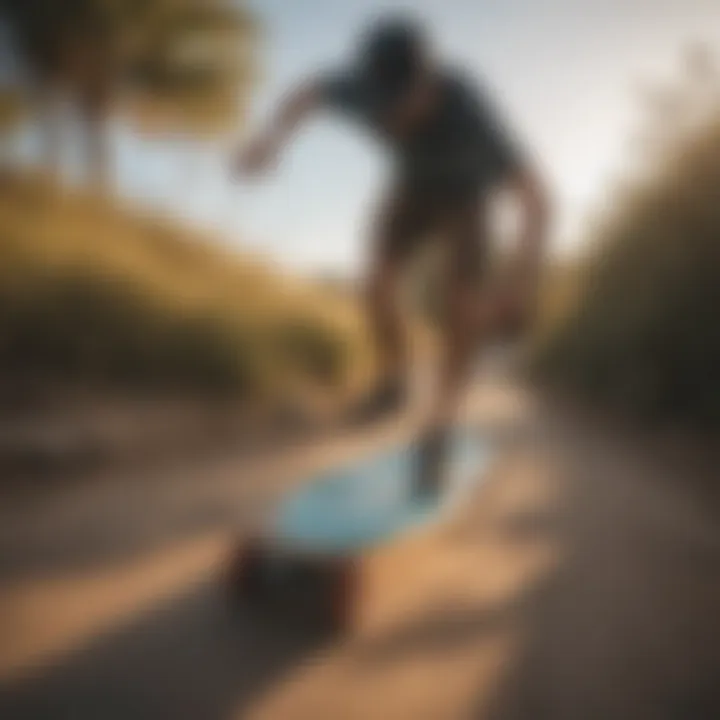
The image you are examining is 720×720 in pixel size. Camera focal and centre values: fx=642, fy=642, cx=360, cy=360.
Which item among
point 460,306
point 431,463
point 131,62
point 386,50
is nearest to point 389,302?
point 460,306

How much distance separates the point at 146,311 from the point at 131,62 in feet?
1.11

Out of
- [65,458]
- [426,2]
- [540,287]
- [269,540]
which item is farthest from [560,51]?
[65,458]

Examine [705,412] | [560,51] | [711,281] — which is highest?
[560,51]

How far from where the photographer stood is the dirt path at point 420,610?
0.70m

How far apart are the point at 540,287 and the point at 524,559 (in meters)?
0.37

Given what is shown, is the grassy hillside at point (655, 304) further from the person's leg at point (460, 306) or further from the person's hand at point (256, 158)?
the person's hand at point (256, 158)

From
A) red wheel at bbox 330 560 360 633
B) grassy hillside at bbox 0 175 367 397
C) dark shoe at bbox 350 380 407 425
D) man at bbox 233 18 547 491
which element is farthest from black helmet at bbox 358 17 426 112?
red wheel at bbox 330 560 360 633

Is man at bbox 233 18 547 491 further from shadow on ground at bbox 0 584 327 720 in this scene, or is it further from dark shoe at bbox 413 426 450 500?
shadow on ground at bbox 0 584 327 720

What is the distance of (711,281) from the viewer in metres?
1.01

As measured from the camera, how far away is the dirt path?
0.70 meters

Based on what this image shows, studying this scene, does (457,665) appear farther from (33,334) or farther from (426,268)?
(33,334)

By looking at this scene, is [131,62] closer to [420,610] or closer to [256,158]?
[256,158]

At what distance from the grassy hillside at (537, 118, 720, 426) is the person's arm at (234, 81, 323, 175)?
0.44 m

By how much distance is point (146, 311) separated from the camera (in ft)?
3.02
